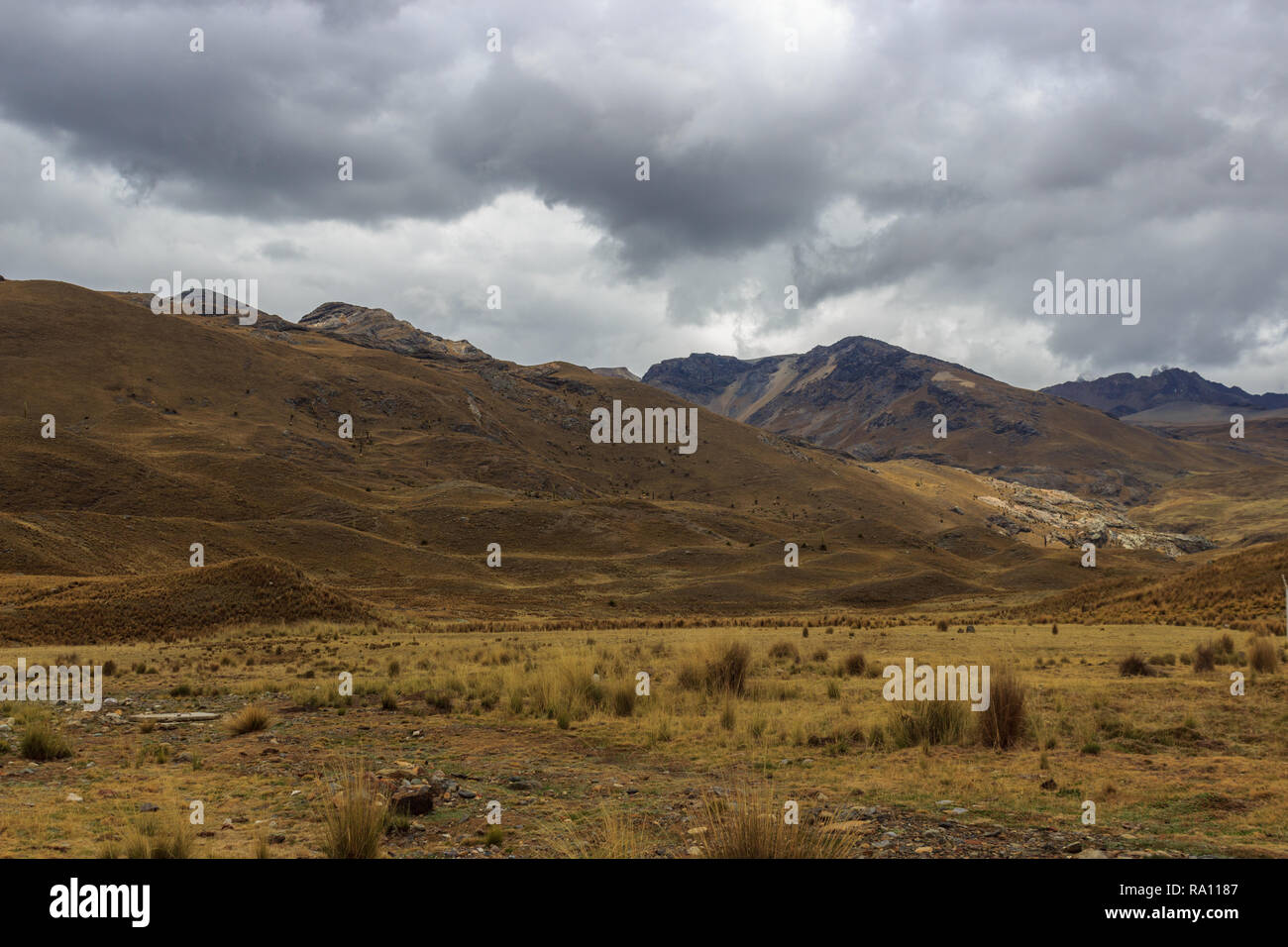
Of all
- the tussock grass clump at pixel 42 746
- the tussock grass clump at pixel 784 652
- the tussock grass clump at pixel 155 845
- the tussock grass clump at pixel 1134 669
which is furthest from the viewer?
the tussock grass clump at pixel 784 652

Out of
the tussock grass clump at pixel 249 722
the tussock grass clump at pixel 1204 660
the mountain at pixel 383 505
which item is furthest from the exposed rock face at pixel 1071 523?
the tussock grass clump at pixel 249 722

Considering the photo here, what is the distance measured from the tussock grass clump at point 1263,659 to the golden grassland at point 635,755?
32 cm

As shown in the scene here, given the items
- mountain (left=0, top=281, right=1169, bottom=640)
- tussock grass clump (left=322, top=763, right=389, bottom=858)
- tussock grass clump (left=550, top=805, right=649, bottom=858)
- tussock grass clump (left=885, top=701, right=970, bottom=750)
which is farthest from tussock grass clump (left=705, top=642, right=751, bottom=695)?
mountain (left=0, top=281, right=1169, bottom=640)

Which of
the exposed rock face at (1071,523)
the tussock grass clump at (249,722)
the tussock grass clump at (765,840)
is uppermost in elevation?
the exposed rock face at (1071,523)

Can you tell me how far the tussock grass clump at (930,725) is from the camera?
12227 mm

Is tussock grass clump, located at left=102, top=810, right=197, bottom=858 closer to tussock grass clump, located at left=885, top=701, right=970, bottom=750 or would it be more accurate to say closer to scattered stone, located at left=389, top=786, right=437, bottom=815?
scattered stone, located at left=389, top=786, right=437, bottom=815

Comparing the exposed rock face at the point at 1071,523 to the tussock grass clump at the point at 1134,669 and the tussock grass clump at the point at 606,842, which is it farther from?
the tussock grass clump at the point at 606,842

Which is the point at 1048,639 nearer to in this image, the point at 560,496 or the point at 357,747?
the point at 357,747

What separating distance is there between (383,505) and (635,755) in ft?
248

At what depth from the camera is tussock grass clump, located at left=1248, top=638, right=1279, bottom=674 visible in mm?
18016

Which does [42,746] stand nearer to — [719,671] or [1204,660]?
[719,671]

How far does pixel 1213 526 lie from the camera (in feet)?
526

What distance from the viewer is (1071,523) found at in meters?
150

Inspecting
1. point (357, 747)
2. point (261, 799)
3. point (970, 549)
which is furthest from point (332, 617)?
point (970, 549)
